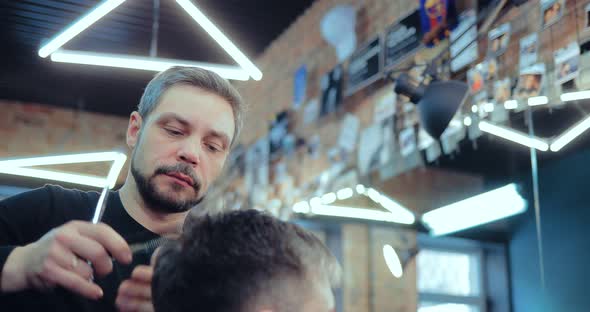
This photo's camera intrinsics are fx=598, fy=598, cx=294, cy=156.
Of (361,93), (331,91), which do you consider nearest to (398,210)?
(361,93)

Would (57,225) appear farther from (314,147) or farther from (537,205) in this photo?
(314,147)

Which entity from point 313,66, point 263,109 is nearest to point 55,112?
point 263,109

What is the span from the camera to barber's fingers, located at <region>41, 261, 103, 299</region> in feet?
3.03

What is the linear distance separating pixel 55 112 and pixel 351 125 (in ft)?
14.4

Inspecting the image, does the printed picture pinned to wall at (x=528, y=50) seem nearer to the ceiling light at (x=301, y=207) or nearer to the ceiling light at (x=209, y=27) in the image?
the ceiling light at (x=209, y=27)

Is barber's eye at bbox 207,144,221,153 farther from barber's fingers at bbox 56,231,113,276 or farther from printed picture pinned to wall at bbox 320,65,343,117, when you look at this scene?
printed picture pinned to wall at bbox 320,65,343,117

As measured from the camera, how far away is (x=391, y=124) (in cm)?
411

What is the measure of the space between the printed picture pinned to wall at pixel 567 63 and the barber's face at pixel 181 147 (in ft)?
6.25

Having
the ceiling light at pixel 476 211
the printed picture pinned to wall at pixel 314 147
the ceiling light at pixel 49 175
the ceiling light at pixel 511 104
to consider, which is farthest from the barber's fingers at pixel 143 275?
the printed picture pinned to wall at pixel 314 147

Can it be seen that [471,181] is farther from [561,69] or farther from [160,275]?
[160,275]

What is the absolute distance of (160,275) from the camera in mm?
1064

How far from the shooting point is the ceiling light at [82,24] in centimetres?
265

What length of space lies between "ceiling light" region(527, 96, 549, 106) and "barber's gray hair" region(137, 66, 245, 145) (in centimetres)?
182

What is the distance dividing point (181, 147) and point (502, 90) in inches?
87.4
